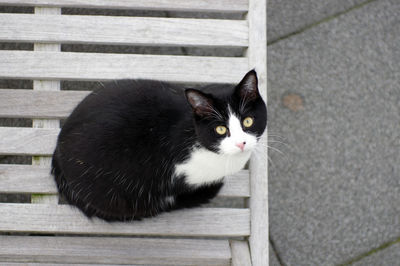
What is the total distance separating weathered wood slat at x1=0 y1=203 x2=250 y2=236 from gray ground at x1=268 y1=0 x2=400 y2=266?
420 millimetres

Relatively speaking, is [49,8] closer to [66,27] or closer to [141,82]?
[66,27]

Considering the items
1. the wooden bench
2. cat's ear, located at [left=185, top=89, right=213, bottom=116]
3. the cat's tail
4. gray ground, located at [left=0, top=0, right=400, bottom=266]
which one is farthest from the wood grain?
the cat's tail

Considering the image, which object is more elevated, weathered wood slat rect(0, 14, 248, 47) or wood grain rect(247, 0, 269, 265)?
weathered wood slat rect(0, 14, 248, 47)

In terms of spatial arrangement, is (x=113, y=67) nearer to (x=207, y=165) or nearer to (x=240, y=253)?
(x=207, y=165)

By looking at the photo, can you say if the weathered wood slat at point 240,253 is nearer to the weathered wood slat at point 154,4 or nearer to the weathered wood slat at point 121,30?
the weathered wood slat at point 121,30

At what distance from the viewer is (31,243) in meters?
1.03

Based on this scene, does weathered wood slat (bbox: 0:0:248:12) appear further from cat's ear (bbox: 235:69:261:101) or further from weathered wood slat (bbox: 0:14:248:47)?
cat's ear (bbox: 235:69:261:101)

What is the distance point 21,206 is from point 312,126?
1.09 meters

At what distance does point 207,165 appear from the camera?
3.12 ft

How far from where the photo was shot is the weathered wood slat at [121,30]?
1103 millimetres

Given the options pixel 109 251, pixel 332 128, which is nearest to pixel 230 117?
pixel 109 251

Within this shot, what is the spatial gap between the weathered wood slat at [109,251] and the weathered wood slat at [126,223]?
0.09ft

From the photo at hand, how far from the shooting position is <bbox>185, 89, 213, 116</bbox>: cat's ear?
812 mm

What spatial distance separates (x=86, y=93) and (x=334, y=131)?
967 mm
